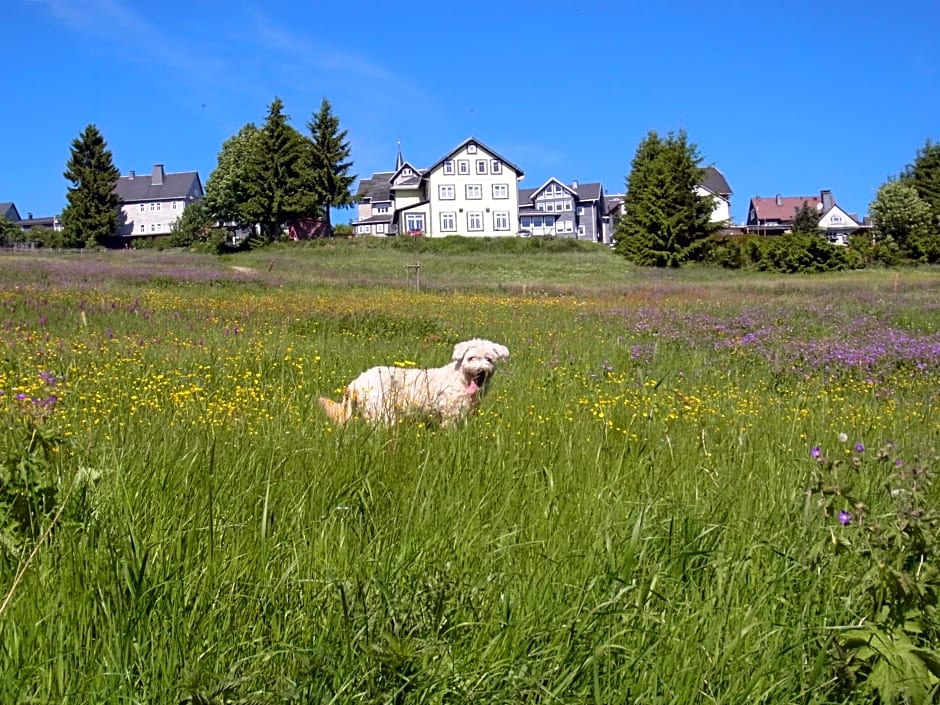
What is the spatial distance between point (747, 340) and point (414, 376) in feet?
30.8

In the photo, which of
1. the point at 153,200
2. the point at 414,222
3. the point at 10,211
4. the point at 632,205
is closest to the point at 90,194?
the point at 414,222

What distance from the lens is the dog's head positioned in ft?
22.1

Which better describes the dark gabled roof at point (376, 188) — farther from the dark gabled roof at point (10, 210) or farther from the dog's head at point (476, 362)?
the dog's head at point (476, 362)

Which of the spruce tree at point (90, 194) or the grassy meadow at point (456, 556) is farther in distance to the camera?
the spruce tree at point (90, 194)

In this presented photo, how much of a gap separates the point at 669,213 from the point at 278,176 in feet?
121

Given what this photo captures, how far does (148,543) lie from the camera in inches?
98.9

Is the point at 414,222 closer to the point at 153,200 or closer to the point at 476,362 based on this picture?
the point at 153,200

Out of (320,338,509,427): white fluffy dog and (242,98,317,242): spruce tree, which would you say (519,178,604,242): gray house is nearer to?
(242,98,317,242): spruce tree

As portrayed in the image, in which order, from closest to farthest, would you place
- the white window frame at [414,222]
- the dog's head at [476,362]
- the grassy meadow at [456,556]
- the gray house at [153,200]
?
1. the grassy meadow at [456,556]
2. the dog's head at [476,362]
3. the white window frame at [414,222]
4. the gray house at [153,200]

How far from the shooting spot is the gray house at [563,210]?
116 meters

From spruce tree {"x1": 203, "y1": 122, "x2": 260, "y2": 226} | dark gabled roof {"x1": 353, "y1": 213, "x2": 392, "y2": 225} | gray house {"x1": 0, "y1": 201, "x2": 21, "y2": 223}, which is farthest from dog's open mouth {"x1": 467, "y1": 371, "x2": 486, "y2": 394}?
gray house {"x1": 0, "y1": 201, "x2": 21, "y2": 223}

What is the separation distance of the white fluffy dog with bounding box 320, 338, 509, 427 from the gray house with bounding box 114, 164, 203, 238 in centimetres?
12660

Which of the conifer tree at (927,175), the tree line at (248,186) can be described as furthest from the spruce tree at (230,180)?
the conifer tree at (927,175)

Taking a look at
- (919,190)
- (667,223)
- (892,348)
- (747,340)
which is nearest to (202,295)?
(747,340)
